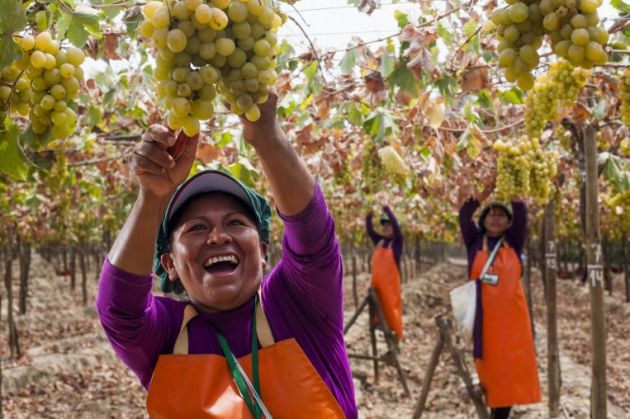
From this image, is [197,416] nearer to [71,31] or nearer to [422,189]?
[71,31]

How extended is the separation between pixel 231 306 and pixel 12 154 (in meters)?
0.86

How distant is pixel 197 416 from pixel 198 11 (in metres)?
1.21

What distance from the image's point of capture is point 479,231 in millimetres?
5758

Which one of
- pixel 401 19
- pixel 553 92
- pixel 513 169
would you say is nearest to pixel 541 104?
pixel 553 92

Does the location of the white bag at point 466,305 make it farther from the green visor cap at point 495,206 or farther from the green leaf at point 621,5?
the green leaf at point 621,5

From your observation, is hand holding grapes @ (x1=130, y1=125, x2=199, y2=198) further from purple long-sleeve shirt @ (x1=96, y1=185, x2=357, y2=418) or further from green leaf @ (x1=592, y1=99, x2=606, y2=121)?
green leaf @ (x1=592, y1=99, x2=606, y2=121)

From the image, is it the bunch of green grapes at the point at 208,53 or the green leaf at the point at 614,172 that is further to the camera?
the green leaf at the point at 614,172

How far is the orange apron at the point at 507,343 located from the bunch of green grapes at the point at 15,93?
192 inches

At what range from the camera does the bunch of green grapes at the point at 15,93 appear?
114cm

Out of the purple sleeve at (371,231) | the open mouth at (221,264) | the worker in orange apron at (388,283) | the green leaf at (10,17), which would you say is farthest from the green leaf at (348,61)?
the purple sleeve at (371,231)

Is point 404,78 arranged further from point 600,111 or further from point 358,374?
point 358,374

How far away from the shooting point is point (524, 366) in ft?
17.3

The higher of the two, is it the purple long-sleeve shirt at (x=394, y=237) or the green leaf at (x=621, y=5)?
the green leaf at (x=621, y=5)

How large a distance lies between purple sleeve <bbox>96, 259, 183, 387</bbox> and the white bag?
13.2ft
